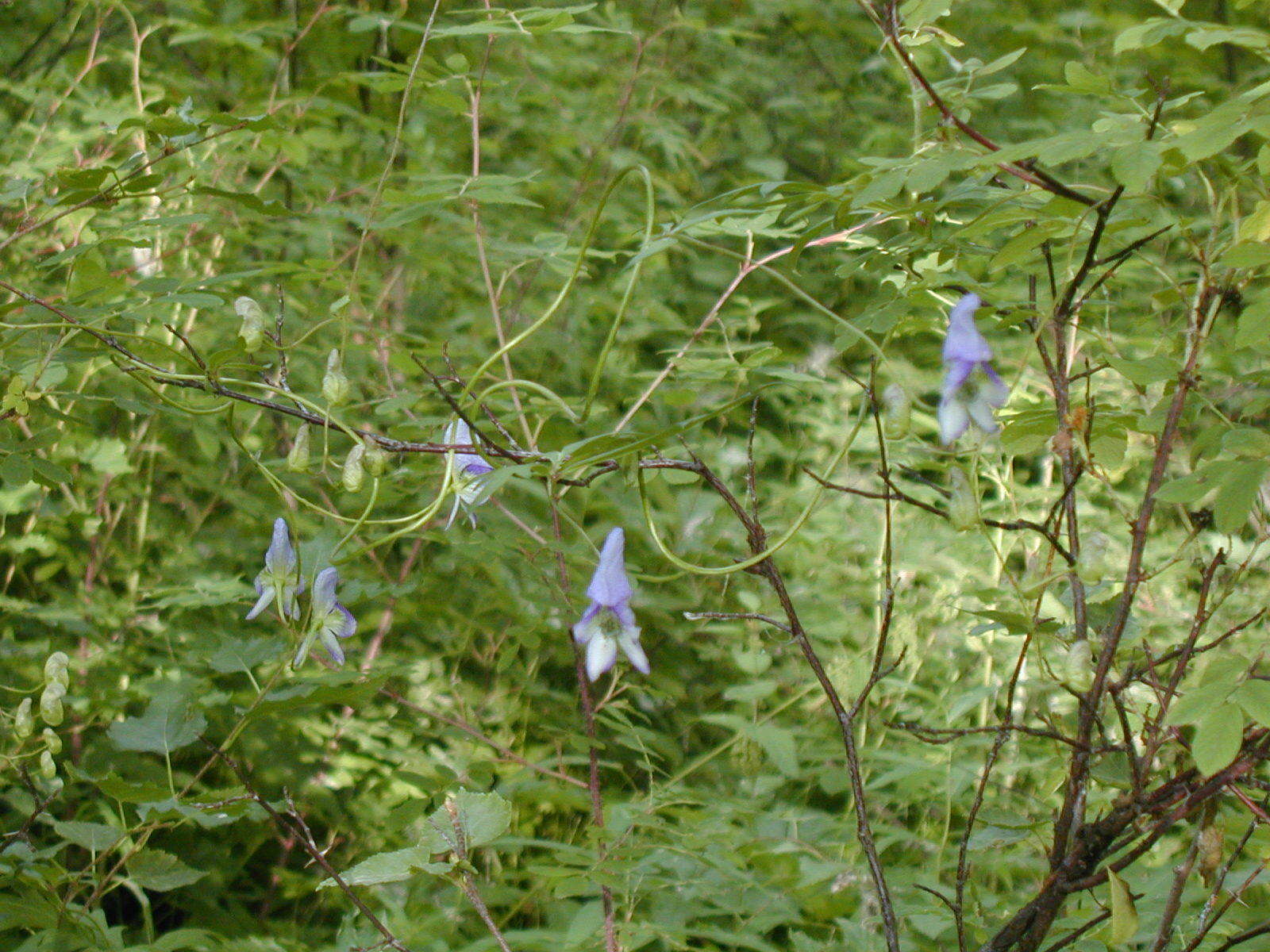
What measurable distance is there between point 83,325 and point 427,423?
384mm

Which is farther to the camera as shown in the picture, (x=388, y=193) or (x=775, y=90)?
(x=775, y=90)

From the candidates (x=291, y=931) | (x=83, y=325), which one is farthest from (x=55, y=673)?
(x=291, y=931)

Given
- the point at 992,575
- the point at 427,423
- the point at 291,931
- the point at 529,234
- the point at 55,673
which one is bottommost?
the point at 291,931

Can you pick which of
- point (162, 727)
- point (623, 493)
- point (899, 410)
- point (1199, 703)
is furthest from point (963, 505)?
point (623, 493)

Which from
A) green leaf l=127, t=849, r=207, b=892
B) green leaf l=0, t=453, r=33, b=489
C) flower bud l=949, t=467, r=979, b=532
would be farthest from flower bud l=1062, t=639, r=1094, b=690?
green leaf l=0, t=453, r=33, b=489

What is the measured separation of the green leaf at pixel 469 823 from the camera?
2.84ft

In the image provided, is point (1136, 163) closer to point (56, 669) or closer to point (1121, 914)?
point (1121, 914)

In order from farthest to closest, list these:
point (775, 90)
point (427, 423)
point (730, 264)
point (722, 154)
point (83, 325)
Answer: point (775, 90)
point (722, 154)
point (730, 264)
point (427, 423)
point (83, 325)

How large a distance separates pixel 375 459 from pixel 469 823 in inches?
11.0

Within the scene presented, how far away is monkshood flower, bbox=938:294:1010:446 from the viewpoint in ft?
2.60

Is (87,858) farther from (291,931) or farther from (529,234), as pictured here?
(529,234)

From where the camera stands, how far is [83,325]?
0.97m

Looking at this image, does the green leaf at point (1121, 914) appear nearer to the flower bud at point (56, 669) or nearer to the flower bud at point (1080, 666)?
the flower bud at point (1080, 666)

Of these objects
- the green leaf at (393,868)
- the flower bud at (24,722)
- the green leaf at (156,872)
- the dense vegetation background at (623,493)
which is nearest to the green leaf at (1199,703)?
the dense vegetation background at (623,493)
